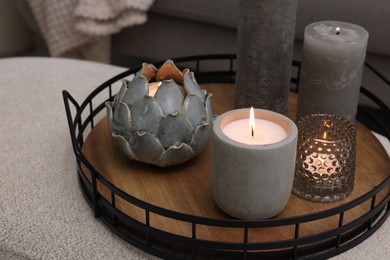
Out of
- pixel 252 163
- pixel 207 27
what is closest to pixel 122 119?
pixel 252 163

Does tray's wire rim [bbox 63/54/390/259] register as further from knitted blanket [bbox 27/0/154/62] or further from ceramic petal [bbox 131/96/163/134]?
knitted blanket [bbox 27/0/154/62]

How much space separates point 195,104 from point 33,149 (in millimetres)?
252

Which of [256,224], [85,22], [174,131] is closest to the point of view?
[256,224]

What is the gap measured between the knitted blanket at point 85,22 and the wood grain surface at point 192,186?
70 centimetres

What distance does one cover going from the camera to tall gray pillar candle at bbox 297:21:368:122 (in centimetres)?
75

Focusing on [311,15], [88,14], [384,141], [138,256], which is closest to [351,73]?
[384,141]

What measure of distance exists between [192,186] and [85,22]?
0.89m

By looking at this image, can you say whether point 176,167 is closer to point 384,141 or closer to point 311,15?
point 384,141

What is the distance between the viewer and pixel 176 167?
722 millimetres

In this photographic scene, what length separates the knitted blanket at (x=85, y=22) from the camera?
145 cm

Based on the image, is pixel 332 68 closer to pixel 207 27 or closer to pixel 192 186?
pixel 192 186

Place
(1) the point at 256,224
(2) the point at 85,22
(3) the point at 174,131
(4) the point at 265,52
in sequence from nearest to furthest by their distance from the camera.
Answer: (1) the point at 256,224
(3) the point at 174,131
(4) the point at 265,52
(2) the point at 85,22

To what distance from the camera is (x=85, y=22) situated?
4.82 feet

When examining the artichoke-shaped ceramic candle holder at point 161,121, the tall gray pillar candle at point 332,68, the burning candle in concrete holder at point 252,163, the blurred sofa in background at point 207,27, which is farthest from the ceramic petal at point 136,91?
the blurred sofa in background at point 207,27
